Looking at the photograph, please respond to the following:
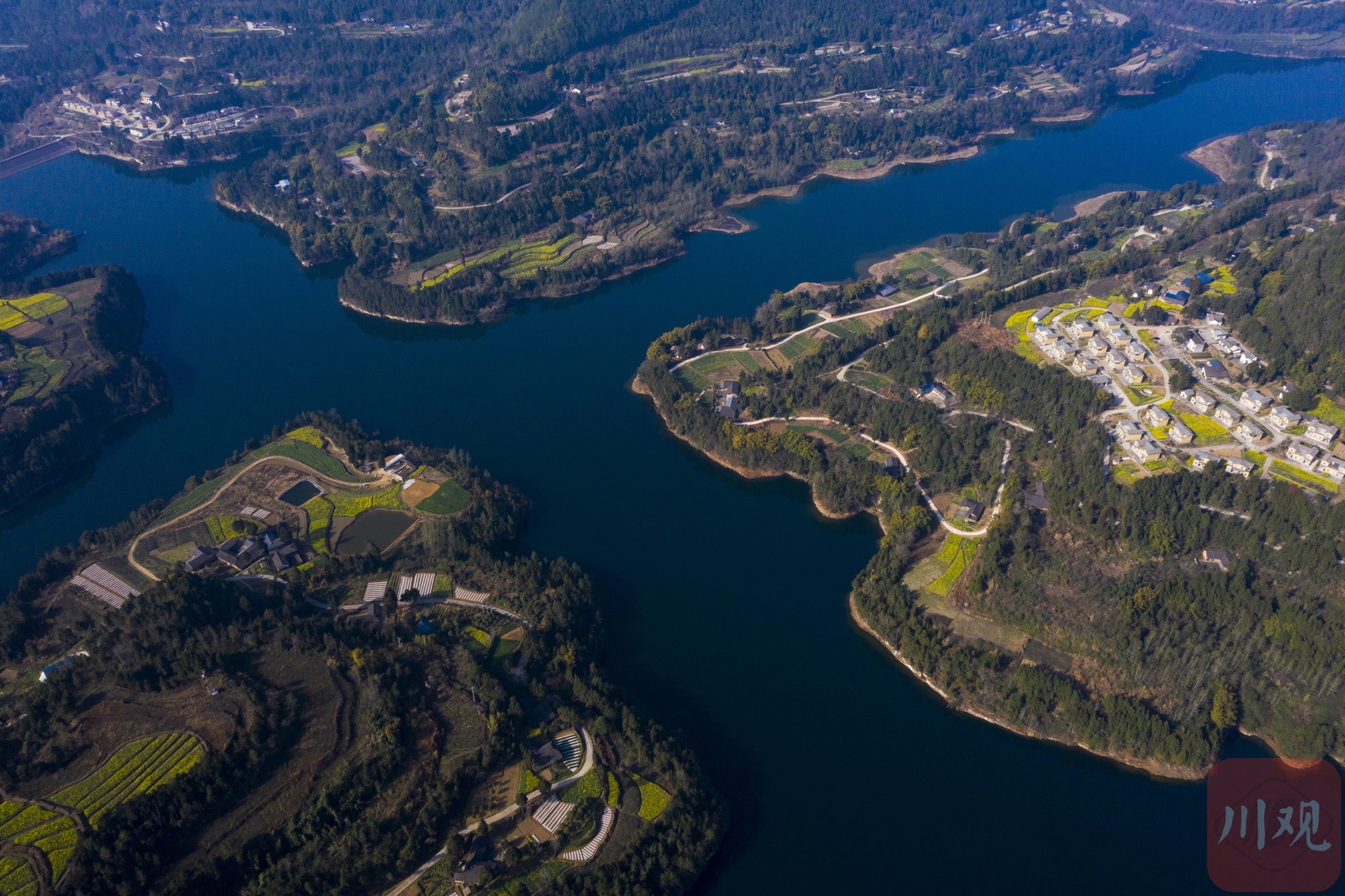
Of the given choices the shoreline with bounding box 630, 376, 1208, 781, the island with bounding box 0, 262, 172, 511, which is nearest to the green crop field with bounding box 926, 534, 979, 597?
the shoreline with bounding box 630, 376, 1208, 781

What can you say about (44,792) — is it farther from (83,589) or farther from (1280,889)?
(1280,889)

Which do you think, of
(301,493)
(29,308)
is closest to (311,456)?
(301,493)

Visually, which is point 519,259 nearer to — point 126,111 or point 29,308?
point 29,308

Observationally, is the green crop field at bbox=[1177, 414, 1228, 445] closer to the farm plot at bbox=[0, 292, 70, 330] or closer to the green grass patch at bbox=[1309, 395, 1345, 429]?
the green grass patch at bbox=[1309, 395, 1345, 429]

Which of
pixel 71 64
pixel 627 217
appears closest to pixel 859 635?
pixel 627 217

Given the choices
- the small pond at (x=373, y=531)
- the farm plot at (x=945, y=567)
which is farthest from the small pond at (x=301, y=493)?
the farm plot at (x=945, y=567)
